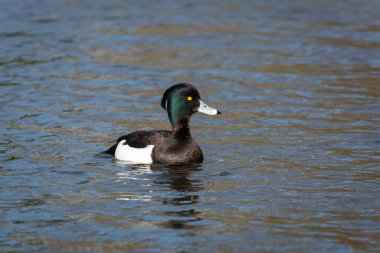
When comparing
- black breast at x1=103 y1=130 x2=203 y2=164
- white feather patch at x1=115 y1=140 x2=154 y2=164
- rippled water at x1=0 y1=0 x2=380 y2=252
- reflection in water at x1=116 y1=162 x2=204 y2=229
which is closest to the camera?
rippled water at x1=0 y1=0 x2=380 y2=252

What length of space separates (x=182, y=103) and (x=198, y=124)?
103 inches

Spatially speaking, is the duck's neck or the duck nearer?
the duck

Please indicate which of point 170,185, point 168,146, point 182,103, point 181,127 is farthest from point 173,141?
point 170,185

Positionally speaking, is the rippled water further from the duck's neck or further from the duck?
the duck's neck

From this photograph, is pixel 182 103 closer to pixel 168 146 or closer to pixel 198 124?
pixel 168 146

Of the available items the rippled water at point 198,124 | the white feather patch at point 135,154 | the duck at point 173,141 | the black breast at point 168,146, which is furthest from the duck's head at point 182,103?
the rippled water at point 198,124

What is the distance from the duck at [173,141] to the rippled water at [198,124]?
22 centimetres

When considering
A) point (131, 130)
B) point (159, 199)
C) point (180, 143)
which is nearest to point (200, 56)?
point (131, 130)

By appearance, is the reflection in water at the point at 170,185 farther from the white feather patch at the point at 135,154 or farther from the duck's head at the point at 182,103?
the duck's head at the point at 182,103

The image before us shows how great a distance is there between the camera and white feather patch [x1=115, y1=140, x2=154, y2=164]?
11656 mm

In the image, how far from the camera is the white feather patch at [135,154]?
11.7 metres

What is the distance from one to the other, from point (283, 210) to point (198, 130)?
4.72 meters

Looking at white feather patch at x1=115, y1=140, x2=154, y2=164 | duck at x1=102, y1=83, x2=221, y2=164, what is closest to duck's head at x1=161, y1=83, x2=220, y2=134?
duck at x1=102, y1=83, x2=221, y2=164

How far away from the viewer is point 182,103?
1180cm
